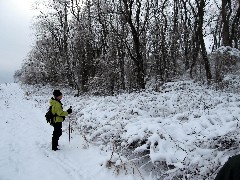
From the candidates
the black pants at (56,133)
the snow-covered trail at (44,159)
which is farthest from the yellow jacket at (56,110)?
the snow-covered trail at (44,159)

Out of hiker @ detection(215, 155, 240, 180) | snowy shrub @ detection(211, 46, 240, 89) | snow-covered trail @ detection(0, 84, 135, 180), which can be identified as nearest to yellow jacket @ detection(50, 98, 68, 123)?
snow-covered trail @ detection(0, 84, 135, 180)

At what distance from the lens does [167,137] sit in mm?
7535

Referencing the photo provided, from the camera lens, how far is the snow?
A: 6445 millimetres

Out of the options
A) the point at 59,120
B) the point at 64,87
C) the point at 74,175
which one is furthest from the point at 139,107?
the point at 64,87

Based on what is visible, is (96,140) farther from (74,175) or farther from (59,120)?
(74,175)

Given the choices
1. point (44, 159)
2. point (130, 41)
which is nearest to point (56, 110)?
point (44, 159)

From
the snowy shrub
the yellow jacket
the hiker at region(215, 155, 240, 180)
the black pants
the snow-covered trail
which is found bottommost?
the snow-covered trail

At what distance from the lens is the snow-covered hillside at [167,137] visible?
6227 millimetres

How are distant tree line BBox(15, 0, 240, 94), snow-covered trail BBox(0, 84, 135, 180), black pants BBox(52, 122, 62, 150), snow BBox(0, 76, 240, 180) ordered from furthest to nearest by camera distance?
distant tree line BBox(15, 0, 240, 94), black pants BBox(52, 122, 62, 150), snow-covered trail BBox(0, 84, 135, 180), snow BBox(0, 76, 240, 180)

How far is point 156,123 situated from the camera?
28.7 ft

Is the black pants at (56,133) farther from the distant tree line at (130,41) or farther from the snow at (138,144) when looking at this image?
the distant tree line at (130,41)

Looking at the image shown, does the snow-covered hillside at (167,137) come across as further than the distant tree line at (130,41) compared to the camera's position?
No

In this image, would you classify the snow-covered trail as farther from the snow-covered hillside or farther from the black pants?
the snow-covered hillside

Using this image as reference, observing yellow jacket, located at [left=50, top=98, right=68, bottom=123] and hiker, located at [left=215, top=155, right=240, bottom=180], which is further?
yellow jacket, located at [left=50, top=98, right=68, bottom=123]
